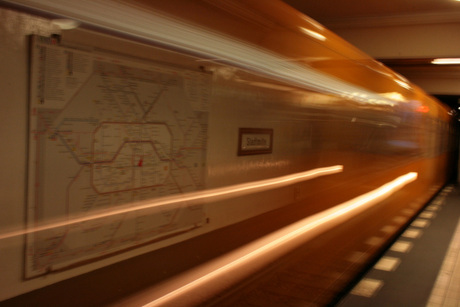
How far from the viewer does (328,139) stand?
2.88 meters

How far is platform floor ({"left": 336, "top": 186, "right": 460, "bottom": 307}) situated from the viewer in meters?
3.31

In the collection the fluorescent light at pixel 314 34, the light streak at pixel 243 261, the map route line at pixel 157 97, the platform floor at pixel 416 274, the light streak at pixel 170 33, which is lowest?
the platform floor at pixel 416 274

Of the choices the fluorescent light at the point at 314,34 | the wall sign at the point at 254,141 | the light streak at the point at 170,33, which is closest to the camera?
the light streak at the point at 170,33

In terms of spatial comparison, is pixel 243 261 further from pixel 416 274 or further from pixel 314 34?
pixel 416 274

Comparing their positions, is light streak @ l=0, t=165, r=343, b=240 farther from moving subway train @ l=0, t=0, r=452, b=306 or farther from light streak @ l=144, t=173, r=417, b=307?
light streak @ l=144, t=173, r=417, b=307

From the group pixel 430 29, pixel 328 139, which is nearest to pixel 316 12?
pixel 430 29

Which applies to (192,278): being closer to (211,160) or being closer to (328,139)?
(211,160)

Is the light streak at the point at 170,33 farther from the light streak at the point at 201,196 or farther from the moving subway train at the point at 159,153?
the light streak at the point at 201,196

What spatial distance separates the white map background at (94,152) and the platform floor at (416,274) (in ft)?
7.69

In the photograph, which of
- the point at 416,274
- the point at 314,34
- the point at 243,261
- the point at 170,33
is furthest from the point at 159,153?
the point at 416,274

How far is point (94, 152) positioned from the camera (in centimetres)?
117

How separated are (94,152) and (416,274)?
12.2 feet

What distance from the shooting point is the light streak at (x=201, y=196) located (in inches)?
42.7

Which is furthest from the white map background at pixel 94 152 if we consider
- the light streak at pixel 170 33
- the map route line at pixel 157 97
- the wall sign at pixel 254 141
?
the wall sign at pixel 254 141
